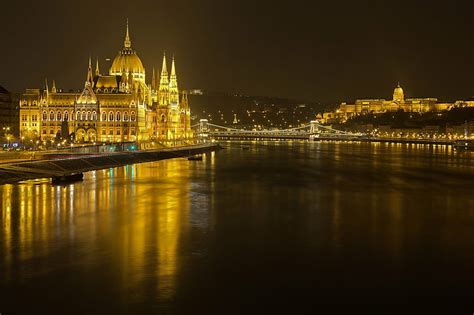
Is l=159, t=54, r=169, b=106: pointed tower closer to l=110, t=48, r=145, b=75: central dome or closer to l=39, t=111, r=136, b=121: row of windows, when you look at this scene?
l=110, t=48, r=145, b=75: central dome

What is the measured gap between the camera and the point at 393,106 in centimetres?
17700

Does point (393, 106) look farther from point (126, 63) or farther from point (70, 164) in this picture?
point (70, 164)

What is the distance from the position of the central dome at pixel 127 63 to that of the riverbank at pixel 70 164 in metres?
21.0

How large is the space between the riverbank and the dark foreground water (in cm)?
188

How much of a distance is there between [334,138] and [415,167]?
292 ft

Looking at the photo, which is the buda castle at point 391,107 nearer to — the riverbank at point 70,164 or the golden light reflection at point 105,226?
the riverbank at point 70,164

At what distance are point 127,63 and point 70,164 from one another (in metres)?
41.4

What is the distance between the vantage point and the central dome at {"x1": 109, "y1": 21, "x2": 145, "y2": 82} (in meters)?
80.1

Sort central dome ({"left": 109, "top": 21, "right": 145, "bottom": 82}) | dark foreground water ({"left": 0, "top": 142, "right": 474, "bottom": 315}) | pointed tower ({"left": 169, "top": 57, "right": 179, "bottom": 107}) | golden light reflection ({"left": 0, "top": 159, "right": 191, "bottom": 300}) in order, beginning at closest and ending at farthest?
1. dark foreground water ({"left": 0, "top": 142, "right": 474, "bottom": 315})
2. golden light reflection ({"left": 0, "top": 159, "right": 191, "bottom": 300})
3. central dome ({"left": 109, "top": 21, "right": 145, "bottom": 82})
4. pointed tower ({"left": 169, "top": 57, "right": 179, "bottom": 107})

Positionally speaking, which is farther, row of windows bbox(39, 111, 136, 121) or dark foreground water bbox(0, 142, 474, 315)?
row of windows bbox(39, 111, 136, 121)

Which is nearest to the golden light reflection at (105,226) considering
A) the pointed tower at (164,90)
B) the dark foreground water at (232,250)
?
the dark foreground water at (232,250)

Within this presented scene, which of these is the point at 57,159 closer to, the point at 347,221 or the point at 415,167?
the point at 347,221

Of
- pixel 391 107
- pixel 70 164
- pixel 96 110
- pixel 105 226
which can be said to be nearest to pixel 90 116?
pixel 96 110

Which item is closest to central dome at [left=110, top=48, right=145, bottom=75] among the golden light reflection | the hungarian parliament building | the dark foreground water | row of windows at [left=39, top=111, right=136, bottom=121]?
the hungarian parliament building
